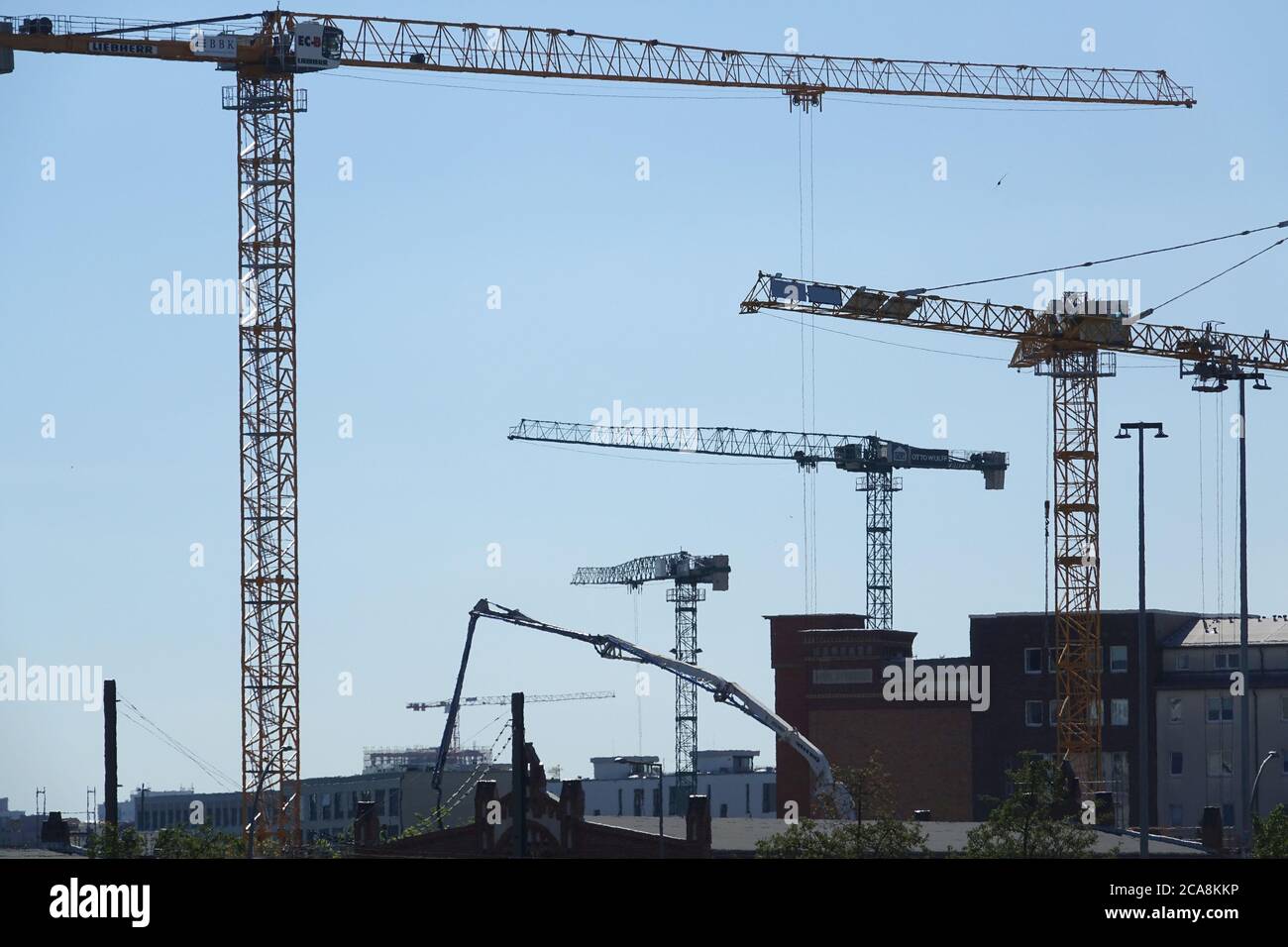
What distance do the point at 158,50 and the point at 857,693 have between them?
213 ft

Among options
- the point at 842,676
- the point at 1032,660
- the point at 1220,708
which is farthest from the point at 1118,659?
the point at 842,676

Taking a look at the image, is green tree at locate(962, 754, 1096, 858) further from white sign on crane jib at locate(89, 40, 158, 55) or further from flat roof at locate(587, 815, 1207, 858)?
white sign on crane jib at locate(89, 40, 158, 55)

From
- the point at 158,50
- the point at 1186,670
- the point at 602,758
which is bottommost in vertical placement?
the point at 602,758

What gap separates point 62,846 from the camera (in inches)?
4087

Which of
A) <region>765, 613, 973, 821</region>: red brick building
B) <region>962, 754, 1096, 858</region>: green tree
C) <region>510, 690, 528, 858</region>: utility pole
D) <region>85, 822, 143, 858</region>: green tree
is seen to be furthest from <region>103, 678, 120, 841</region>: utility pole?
<region>765, 613, 973, 821</region>: red brick building

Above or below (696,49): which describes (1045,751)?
below

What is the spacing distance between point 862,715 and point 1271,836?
70179 millimetres

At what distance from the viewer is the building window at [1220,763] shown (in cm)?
12149

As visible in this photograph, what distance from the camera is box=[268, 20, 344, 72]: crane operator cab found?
10438 cm

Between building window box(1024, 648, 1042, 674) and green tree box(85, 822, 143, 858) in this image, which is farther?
building window box(1024, 648, 1042, 674)

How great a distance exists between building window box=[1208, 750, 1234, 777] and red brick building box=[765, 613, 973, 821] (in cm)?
1551
